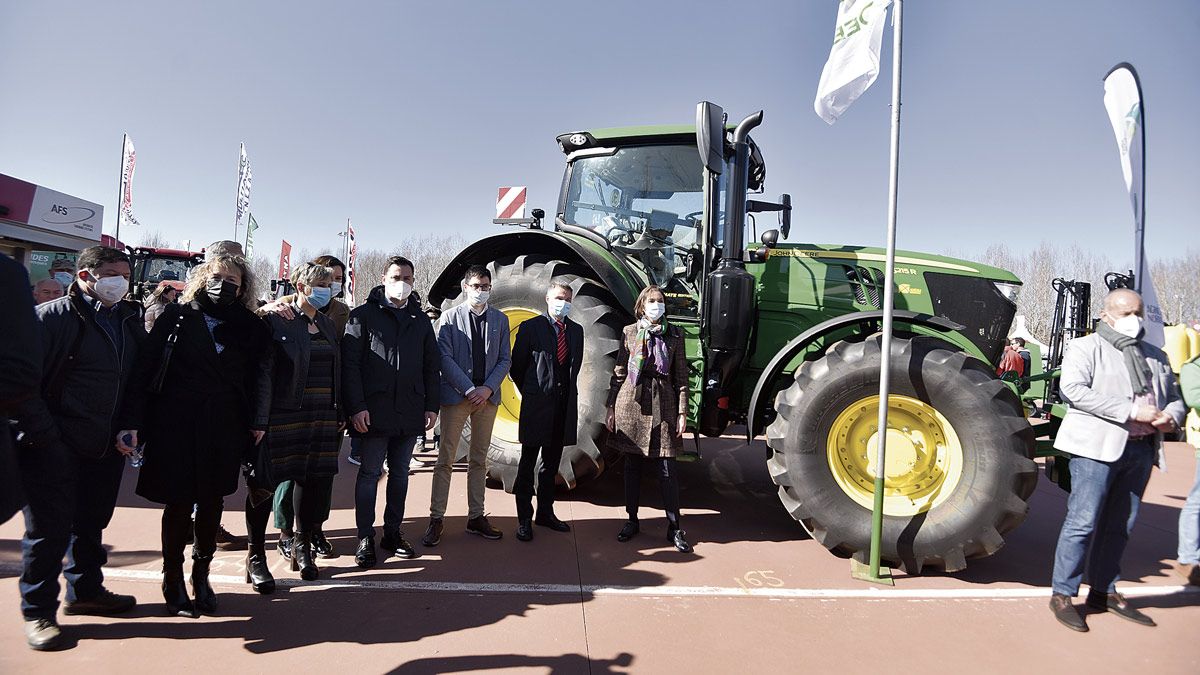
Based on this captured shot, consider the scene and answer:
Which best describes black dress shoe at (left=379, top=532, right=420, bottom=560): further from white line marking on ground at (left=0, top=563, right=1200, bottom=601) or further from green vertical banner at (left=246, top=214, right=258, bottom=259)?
green vertical banner at (left=246, top=214, right=258, bottom=259)

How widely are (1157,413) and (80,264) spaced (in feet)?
16.6

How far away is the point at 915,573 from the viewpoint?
3.44 meters

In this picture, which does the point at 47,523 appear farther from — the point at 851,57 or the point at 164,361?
the point at 851,57

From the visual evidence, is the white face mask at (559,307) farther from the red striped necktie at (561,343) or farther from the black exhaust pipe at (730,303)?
the black exhaust pipe at (730,303)

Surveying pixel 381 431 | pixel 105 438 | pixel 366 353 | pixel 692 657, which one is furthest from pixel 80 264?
pixel 692 657

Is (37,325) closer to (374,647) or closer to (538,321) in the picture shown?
(374,647)

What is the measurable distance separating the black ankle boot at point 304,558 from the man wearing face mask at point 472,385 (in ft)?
2.28

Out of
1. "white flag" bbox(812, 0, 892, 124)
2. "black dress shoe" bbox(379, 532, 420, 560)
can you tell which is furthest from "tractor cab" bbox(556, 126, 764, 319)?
"black dress shoe" bbox(379, 532, 420, 560)

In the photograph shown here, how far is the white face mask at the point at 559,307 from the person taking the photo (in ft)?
13.1

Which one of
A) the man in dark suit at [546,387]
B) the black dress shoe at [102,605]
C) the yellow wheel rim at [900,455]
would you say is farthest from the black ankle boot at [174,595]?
the yellow wheel rim at [900,455]

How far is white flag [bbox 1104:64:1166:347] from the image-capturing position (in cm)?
392

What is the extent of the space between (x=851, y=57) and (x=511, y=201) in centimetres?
475

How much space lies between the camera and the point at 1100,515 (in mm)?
3043

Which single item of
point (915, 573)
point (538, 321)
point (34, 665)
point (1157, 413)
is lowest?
point (34, 665)
